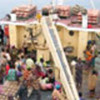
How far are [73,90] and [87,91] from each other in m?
2.21

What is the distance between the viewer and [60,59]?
9836 mm

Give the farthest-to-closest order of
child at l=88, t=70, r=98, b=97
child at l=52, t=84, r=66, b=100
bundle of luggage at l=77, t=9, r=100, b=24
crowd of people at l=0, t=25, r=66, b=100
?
bundle of luggage at l=77, t=9, r=100, b=24, child at l=88, t=70, r=98, b=97, crowd of people at l=0, t=25, r=66, b=100, child at l=52, t=84, r=66, b=100

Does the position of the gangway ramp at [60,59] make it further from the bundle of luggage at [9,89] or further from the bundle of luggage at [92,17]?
the bundle of luggage at [92,17]

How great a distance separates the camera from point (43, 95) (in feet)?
35.3

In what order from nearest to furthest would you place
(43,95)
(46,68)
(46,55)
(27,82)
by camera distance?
(27,82) → (43,95) → (46,68) → (46,55)

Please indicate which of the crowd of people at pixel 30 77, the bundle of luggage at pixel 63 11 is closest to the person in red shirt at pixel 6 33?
the bundle of luggage at pixel 63 11

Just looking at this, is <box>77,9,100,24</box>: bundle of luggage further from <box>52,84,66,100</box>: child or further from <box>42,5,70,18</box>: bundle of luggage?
<box>52,84,66,100</box>: child

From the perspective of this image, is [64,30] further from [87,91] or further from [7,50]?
[87,91]

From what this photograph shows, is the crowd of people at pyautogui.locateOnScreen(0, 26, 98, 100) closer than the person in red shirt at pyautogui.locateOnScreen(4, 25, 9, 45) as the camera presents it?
Yes

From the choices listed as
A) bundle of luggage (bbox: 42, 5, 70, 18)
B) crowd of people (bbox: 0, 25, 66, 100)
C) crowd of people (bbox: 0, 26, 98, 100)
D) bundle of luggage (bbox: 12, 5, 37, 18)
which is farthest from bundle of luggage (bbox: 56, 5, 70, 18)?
crowd of people (bbox: 0, 25, 66, 100)

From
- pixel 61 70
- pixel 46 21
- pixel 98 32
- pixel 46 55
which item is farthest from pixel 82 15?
pixel 61 70

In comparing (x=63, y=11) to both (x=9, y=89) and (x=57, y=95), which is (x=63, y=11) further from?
(x=57, y=95)

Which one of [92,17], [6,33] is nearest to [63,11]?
[92,17]

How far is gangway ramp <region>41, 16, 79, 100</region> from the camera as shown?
919 centimetres
